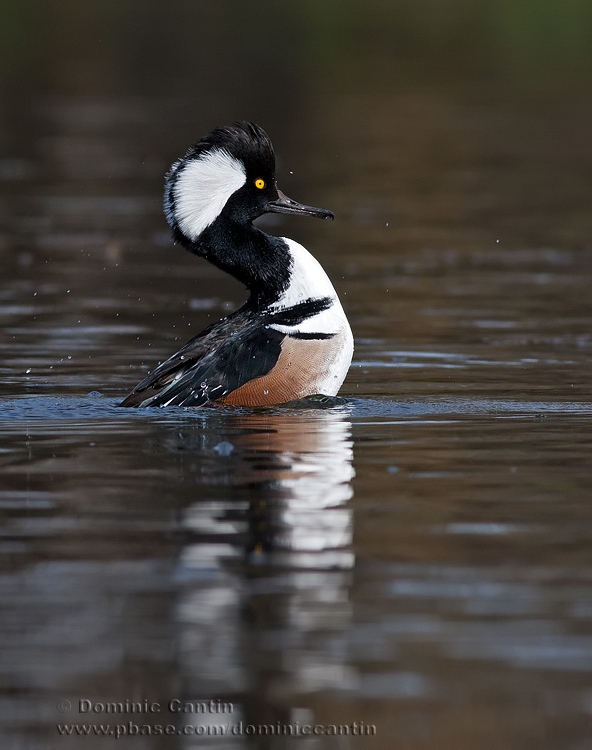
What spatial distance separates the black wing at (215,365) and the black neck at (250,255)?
0.34 m

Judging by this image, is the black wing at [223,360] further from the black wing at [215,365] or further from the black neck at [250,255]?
the black neck at [250,255]

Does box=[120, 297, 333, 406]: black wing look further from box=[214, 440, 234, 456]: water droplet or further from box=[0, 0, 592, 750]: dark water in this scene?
box=[214, 440, 234, 456]: water droplet

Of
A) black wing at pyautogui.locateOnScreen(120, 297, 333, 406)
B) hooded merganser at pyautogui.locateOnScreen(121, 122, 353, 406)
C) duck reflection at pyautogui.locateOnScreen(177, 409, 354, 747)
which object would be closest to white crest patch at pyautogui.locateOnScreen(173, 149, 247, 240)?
hooded merganser at pyautogui.locateOnScreen(121, 122, 353, 406)

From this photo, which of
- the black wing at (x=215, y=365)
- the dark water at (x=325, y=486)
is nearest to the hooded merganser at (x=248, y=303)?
the black wing at (x=215, y=365)

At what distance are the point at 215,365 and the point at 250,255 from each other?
3.26 feet

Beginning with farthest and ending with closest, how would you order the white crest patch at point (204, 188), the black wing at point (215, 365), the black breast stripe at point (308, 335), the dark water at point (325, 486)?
the white crest patch at point (204, 188) < the black breast stripe at point (308, 335) < the black wing at point (215, 365) < the dark water at point (325, 486)

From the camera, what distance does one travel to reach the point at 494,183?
2275 cm

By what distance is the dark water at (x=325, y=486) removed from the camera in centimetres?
532

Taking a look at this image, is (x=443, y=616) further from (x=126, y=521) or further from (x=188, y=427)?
(x=188, y=427)

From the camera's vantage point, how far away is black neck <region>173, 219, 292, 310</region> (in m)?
10.4

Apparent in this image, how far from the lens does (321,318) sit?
400 inches

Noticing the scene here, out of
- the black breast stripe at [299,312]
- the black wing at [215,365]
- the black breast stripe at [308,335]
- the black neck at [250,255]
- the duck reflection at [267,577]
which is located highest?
the black neck at [250,255]

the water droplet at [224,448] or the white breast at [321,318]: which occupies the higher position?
the white breast at [321,318]

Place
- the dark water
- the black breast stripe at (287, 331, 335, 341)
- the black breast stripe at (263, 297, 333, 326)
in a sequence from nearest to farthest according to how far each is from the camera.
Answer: the dark water → the black breast stripe at (287, 331, 335, 341) → the black breast stripe at (263, 297, 333, 326)
